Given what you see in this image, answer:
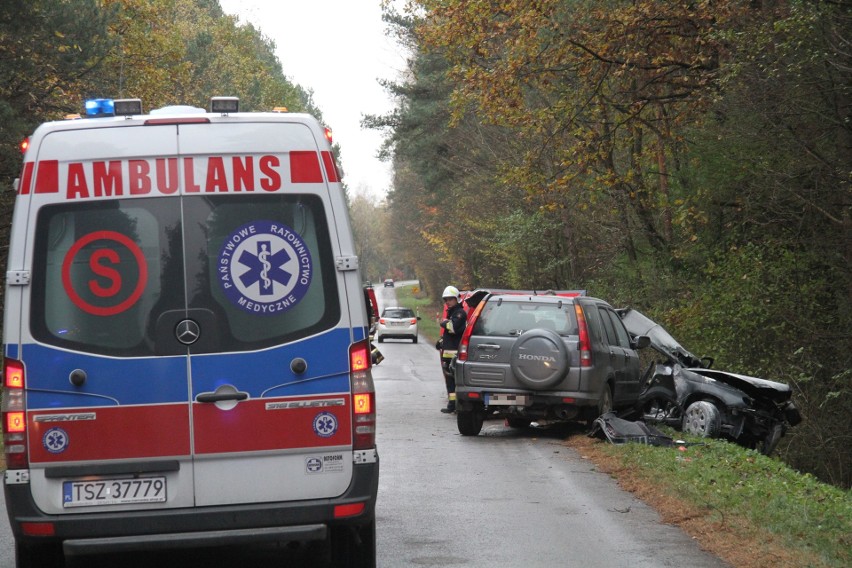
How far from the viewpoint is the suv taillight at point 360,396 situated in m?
5.94

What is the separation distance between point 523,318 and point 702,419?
2.53m

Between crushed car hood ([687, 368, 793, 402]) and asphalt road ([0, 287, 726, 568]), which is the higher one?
crushed car hood ([687, 368, 793, 402])

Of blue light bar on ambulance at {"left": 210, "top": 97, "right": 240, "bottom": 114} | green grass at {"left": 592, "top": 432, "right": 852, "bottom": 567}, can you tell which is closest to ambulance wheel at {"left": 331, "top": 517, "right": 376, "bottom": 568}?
blue light bar on ambulance at {"left": 210, "top": 97, "right": 240, "bottom": 114}

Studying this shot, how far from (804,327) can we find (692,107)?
18.1 feet

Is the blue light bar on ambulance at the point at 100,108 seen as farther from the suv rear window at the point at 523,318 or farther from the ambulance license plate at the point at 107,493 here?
the suv rear window at the point at 523,318

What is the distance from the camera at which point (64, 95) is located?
95.3 feet

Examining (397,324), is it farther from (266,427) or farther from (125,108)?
(266,427)

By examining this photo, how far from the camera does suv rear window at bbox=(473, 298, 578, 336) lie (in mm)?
14250

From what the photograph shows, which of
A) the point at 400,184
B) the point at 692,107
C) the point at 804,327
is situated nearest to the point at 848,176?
the point at 804,327

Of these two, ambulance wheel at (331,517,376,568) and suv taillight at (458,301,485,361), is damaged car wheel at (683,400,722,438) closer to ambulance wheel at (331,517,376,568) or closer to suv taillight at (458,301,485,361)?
suv taillight at (458,301,485,361)

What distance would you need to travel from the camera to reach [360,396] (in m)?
5.95

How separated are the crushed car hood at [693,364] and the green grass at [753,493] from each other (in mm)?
1348

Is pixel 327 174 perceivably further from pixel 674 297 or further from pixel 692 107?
pixel 674 297

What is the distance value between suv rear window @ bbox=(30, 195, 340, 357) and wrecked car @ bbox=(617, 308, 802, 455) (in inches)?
366
